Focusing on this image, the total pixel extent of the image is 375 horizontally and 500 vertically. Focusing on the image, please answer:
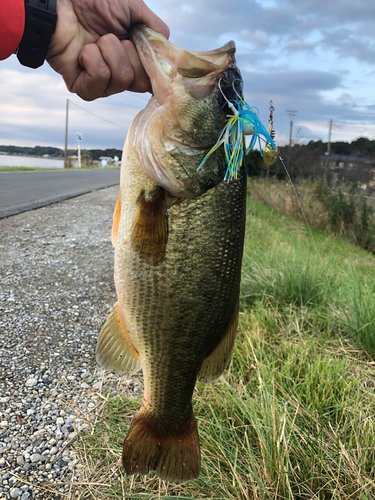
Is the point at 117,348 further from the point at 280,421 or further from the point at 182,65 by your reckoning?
the point at 182,65

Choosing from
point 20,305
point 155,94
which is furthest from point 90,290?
point 155,94

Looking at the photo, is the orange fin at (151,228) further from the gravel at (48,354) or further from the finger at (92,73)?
the gravel at (48,354)

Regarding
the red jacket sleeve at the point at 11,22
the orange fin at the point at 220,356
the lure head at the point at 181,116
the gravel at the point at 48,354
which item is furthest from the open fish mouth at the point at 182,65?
the gravel at the point at 48,354

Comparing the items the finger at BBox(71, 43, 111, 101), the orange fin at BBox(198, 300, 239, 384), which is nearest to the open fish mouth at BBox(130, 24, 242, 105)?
the finger at BBox(71, 43, 111, 101)

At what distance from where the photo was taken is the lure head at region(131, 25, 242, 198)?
1.57 m

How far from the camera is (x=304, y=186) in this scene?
625 inches

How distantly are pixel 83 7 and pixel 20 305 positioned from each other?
357cm

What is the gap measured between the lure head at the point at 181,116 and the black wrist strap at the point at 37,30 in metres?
0.37

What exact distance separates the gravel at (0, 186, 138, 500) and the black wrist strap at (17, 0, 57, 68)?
89.0 inches

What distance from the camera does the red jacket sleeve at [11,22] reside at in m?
1.55

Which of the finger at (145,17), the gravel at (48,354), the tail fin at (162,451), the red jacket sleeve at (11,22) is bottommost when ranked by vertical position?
the gravel at (48,354)

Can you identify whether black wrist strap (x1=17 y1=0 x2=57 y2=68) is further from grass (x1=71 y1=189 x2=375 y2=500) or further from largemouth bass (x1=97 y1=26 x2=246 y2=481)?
grass (x1=71 y1=189 x2=375 y2=500)

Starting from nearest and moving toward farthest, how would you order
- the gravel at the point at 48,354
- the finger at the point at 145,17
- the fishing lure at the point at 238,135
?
the fishing lure at the point at 238,135 < the finger at the point at 145,17 < the gravel at the point at 48,354

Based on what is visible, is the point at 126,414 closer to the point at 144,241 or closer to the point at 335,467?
the point at 335,467
